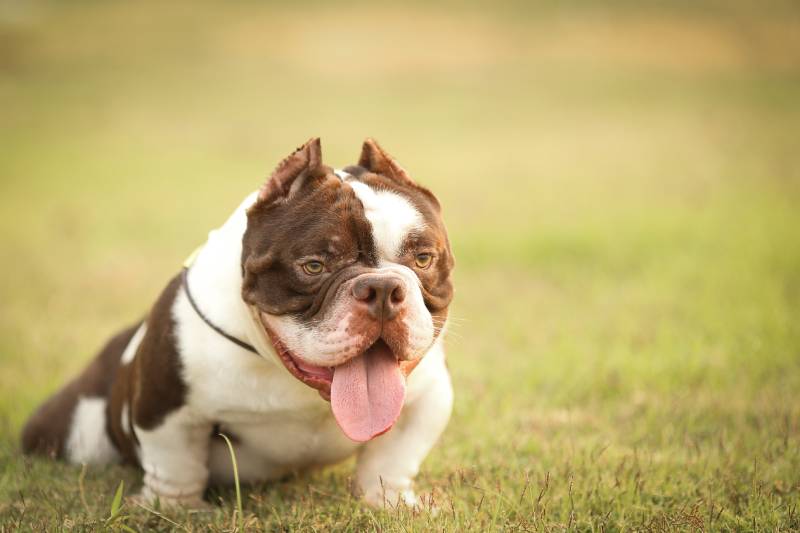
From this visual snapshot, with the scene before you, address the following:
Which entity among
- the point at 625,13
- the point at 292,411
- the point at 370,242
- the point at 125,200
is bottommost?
the point at 125,200

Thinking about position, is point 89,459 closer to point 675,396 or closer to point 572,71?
point 675,396

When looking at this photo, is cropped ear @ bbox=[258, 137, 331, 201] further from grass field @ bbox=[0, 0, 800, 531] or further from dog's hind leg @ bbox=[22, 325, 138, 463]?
dog's hind leg @ bbox=[22, 325, 138, 463]

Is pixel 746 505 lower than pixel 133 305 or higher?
higher

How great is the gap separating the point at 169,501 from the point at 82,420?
1016 mm

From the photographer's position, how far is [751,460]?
166 inches

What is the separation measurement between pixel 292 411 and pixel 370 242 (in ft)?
2.57

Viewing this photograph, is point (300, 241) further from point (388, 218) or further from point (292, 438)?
point (292, 438)

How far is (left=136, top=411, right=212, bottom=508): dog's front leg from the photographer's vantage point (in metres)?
3.71

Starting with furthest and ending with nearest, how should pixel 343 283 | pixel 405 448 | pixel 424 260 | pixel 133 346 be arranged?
pixel 133 346, pixel 405 448, pixel 424 260, pixel 343 283

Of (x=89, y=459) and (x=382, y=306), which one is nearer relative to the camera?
(x=382, y=306)

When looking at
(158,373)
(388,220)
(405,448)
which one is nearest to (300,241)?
(388,220)

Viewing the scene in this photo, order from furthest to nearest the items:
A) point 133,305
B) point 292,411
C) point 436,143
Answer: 1. point 436,143
2. point 133,305
3. point 292,411

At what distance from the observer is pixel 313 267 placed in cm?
331

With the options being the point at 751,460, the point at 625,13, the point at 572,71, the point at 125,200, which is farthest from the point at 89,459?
the point at 625,13
